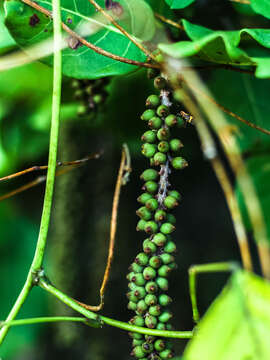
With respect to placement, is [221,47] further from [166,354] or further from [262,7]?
[166,354]

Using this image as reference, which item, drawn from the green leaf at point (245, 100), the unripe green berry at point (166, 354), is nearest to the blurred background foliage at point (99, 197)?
the green leaf at point (245, 100)

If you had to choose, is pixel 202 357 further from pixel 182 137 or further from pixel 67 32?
pixel 182 137

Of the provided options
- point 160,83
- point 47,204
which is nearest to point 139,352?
point 47,204

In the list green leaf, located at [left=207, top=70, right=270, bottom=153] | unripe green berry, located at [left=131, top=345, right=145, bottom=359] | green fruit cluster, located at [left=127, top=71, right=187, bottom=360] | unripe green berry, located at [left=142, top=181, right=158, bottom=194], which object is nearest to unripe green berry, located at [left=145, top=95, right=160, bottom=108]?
green fruit cluster, located at [left=127, top=71, right=187, bottom=360]

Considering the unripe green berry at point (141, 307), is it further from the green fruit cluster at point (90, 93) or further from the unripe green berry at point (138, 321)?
the green fruit cluster at point (90, 93)

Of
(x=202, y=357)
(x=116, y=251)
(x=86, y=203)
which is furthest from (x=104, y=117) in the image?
(x=202, y=357)

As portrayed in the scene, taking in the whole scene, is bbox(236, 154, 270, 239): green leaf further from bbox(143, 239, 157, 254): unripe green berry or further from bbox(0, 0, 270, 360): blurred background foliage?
bbox(143, 239, 157, 254): unripe green berry
